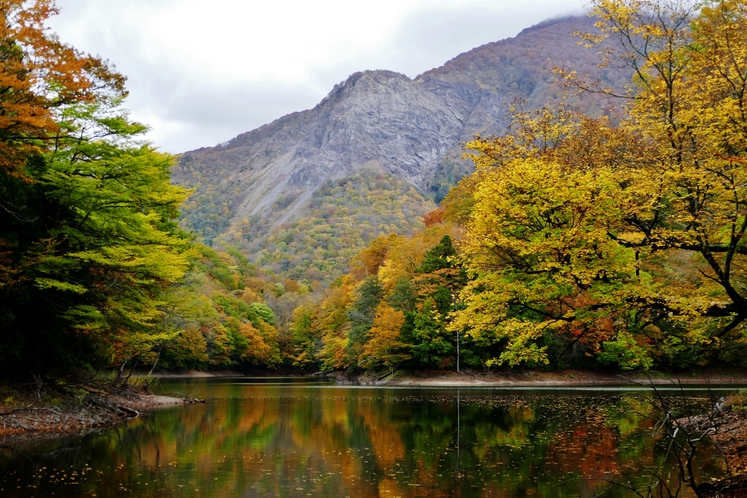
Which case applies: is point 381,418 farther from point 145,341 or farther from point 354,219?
point 354,219

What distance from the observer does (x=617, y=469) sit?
1460 centimetres

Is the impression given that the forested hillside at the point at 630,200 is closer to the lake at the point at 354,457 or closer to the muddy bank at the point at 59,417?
the lake at the point at 354,457

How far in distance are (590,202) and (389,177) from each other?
186562mm

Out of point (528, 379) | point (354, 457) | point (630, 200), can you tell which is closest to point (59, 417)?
point (354, 457)

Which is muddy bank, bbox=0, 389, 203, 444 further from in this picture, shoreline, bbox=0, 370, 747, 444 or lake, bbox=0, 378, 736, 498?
lake, bbox=0, 378, 736, 498

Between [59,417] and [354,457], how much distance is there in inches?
526

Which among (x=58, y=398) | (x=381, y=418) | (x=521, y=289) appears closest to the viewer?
(x=521, y=289)

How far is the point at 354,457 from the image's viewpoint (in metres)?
17.2

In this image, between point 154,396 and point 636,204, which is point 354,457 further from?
point 154,396

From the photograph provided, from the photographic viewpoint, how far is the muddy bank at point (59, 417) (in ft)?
70.0

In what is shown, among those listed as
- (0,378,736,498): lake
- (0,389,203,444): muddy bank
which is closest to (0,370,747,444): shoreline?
(0,389,203,444): muddy bank

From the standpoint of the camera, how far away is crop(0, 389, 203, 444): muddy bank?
2134 cm

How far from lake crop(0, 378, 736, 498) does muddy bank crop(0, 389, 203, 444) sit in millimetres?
1244

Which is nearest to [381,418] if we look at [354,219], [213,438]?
[213,438]
